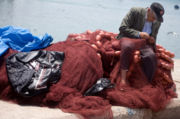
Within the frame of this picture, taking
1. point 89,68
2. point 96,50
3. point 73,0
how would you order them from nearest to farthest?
point 89,68 < point 96,50 < point 73,0

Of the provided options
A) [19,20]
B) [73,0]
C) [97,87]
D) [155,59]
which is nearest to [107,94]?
[97,87]

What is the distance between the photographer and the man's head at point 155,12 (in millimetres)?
4070

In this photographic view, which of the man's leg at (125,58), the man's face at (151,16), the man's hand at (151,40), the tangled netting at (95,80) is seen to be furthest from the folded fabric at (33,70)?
the man's face at (151,16)

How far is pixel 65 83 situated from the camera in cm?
331

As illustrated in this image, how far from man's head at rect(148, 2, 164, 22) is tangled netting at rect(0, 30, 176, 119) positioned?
50cm

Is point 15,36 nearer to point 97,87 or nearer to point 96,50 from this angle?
point 96,50

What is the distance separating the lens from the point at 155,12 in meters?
4.13

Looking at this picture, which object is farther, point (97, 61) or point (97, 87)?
point (97, 61)

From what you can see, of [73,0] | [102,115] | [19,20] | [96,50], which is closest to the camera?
[102,115]

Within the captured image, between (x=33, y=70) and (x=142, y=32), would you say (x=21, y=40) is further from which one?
(x=142, y=32)

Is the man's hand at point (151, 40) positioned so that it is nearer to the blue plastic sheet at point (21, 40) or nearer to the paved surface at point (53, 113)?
the paved surface at point (53, 113)

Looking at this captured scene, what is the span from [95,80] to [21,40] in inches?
52.3

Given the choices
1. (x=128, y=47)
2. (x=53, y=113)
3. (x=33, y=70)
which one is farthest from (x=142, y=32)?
(x=53, y=113)

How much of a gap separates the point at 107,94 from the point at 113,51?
0.80 metres
